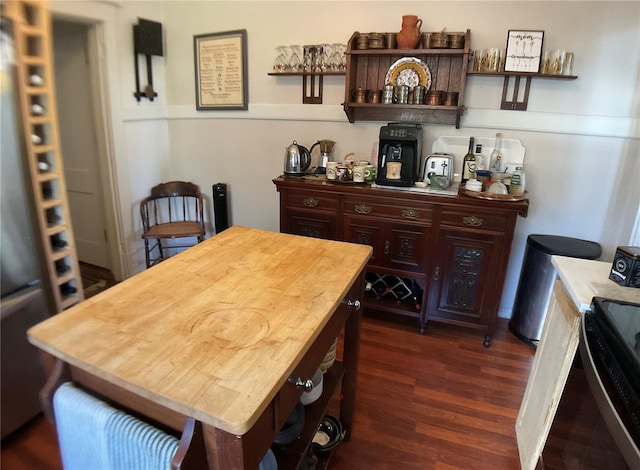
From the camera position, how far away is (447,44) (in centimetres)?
245

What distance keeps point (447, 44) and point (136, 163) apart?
2.47 metres

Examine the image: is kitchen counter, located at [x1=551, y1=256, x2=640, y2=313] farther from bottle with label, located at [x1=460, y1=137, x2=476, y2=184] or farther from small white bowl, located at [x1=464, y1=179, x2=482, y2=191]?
bottle with label, located at [x1=460, y1=137, x2=476, y2=184]

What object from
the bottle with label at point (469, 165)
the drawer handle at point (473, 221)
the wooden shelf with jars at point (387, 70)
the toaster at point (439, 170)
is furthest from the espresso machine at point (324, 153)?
the drawer handle at point (473, 221)

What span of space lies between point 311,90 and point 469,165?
4.13 feet

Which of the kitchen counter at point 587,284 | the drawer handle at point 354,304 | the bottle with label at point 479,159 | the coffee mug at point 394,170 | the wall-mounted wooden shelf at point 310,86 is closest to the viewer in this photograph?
the kitchen counter at point 587,284

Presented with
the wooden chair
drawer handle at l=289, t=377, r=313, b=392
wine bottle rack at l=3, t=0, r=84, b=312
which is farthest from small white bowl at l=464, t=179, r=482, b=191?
wine bottle rack at l=3, t=0, r=84, b=312

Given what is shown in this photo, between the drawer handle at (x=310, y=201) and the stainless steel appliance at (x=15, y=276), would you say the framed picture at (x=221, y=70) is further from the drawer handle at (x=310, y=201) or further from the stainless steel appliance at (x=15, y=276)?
the stainless steel appliance at (x=15, y=276)

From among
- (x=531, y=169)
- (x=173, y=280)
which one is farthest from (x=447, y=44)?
(x=173, y=280)

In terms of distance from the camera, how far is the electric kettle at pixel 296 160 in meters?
2.86

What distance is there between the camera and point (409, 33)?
249cm

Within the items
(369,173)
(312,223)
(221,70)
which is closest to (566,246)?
(369,173)

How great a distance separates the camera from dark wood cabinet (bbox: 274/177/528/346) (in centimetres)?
240

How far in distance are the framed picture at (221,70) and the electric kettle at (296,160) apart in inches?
26.7

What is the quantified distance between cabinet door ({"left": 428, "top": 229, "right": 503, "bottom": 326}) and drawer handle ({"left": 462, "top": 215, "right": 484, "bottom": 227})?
6cm
